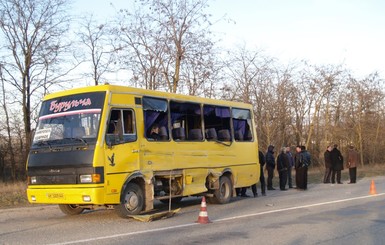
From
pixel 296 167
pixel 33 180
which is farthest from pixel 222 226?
pixel 296 167

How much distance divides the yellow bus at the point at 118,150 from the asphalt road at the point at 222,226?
58 cm

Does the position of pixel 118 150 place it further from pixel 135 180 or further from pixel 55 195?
pixel 55 195

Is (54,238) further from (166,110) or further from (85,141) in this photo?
(166,110)

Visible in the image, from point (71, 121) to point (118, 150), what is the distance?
1.25 metres

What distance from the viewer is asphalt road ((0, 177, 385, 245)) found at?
28.8 ft

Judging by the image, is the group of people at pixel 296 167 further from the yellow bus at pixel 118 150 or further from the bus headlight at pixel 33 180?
the bus headlight at pixel 33 180

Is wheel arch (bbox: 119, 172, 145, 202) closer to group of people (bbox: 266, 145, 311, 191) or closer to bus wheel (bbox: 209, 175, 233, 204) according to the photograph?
bus wheel (bbox: 209, 175, 233, 204)

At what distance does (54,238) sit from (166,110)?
4.83 metres

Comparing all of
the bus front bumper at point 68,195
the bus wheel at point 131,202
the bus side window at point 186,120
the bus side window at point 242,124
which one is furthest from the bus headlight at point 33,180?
the bus side window at point 242,124

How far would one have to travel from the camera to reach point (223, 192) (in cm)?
1480

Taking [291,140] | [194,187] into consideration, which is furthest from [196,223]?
[291,140]

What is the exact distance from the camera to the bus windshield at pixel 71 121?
10773 millimetres

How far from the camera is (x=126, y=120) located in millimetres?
11367

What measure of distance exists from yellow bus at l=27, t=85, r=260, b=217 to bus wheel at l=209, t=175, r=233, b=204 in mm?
618
